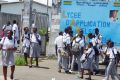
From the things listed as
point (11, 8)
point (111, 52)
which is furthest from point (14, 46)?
point (11, 8)

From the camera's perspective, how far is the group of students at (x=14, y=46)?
14.0 m

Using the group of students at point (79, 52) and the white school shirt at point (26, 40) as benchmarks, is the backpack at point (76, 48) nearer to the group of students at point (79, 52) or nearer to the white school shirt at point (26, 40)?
the group of students at point (79, 52)

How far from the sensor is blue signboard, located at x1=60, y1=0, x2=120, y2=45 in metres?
18.4

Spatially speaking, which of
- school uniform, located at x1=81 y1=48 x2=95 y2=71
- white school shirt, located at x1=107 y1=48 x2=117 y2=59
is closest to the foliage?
school uniform, located at x1=81 y1=48 x2=95 y2=71

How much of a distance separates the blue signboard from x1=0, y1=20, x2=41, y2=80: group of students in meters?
1.73

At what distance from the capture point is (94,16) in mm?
18781

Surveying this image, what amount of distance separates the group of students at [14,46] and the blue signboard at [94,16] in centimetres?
173

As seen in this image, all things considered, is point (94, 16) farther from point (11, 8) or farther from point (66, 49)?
point (11, 8)

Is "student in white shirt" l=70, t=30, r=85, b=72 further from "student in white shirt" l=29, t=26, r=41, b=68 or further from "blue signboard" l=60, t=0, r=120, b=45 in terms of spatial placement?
"blue signboard" l=60, t=0, r=120, b=45

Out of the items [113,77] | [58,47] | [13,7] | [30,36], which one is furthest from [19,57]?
[13,7]

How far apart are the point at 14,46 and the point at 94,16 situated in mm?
5767

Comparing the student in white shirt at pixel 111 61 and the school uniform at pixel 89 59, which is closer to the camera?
the student in white shirt at pixel 111 61

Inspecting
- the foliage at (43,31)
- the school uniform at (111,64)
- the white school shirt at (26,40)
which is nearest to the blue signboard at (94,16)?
the white school shirt at (26,40)

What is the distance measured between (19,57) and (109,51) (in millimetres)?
6224
